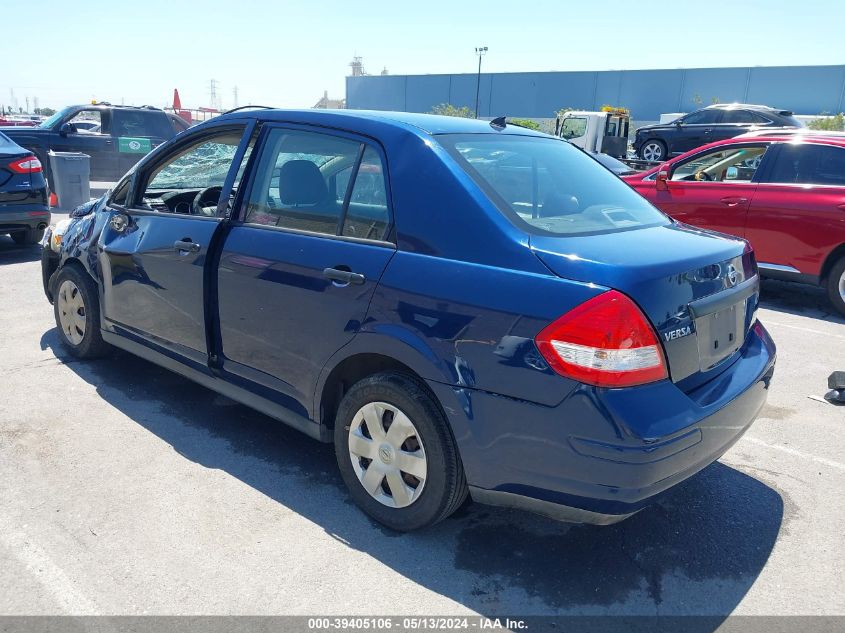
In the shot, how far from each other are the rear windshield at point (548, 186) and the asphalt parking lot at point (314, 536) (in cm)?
135

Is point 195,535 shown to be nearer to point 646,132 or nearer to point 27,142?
point 27,142

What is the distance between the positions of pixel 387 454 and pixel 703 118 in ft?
68.8

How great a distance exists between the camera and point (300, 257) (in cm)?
315

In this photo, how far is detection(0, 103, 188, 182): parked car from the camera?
14.0 meters

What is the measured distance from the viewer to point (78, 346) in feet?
15.8

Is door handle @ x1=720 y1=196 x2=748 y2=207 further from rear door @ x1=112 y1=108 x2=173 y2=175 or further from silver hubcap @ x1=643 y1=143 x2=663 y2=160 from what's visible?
silver hubcap @ x1=643 y1=143 x2=663 y2=160

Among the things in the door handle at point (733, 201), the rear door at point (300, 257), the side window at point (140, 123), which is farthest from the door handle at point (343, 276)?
the side window at point (140, 123)

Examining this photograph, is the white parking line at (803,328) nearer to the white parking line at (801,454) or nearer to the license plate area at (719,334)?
the white parking line at (801,454)

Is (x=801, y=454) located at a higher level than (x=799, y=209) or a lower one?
lower

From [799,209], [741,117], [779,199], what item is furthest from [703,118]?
[799,209]

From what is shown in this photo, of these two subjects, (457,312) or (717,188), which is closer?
A: (457,312)

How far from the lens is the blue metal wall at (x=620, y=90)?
174 ft

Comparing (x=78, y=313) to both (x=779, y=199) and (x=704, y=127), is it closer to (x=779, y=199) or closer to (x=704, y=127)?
(x=779, y=199)

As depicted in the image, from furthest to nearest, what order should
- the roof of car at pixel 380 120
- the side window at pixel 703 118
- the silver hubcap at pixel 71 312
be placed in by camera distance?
the side window at pixel 703 118
the silver hubcap at pixel 71 312
the roof of car at pixel 380 120
